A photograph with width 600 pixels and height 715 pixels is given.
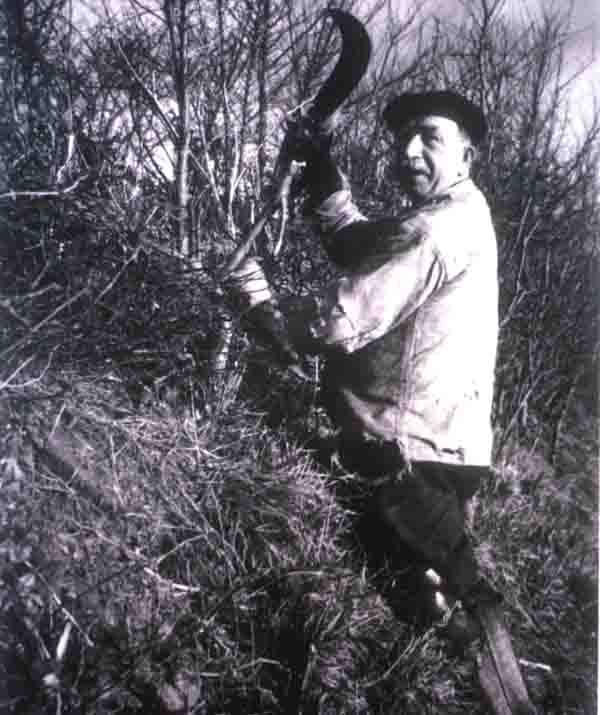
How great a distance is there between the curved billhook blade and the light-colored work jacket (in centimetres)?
53

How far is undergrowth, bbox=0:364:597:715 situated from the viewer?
5.73 ft

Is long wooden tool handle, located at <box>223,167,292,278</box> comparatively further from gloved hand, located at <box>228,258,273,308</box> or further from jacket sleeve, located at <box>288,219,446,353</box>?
jacket sleeve, located at <box>288,219,446,353</box>

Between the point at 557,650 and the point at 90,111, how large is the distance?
2.86 metres

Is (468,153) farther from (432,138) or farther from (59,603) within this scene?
(59,603)

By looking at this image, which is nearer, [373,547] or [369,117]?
[373,547]

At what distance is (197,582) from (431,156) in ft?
5.65

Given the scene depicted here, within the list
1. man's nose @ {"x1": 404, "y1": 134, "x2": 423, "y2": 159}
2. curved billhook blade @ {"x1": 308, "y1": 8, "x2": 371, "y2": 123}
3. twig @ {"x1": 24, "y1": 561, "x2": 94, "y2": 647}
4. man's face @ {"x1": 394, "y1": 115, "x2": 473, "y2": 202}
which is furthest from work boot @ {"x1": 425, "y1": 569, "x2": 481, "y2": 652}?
curved billhook blade @ {"x1": 308, "y1": 8, "x2": 371, "y2": 123}

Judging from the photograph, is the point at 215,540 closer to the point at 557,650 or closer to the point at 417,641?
the point at 417,641

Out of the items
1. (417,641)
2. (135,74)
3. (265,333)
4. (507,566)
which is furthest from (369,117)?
(417,641)

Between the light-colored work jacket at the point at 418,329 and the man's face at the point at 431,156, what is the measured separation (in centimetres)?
8

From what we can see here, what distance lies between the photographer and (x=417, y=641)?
2139 mm

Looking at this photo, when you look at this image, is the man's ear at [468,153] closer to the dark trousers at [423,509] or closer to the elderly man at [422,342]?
the elderly man at [422,342]

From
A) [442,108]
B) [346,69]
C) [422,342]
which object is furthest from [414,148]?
[422,342]

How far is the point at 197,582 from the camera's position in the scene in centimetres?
203
